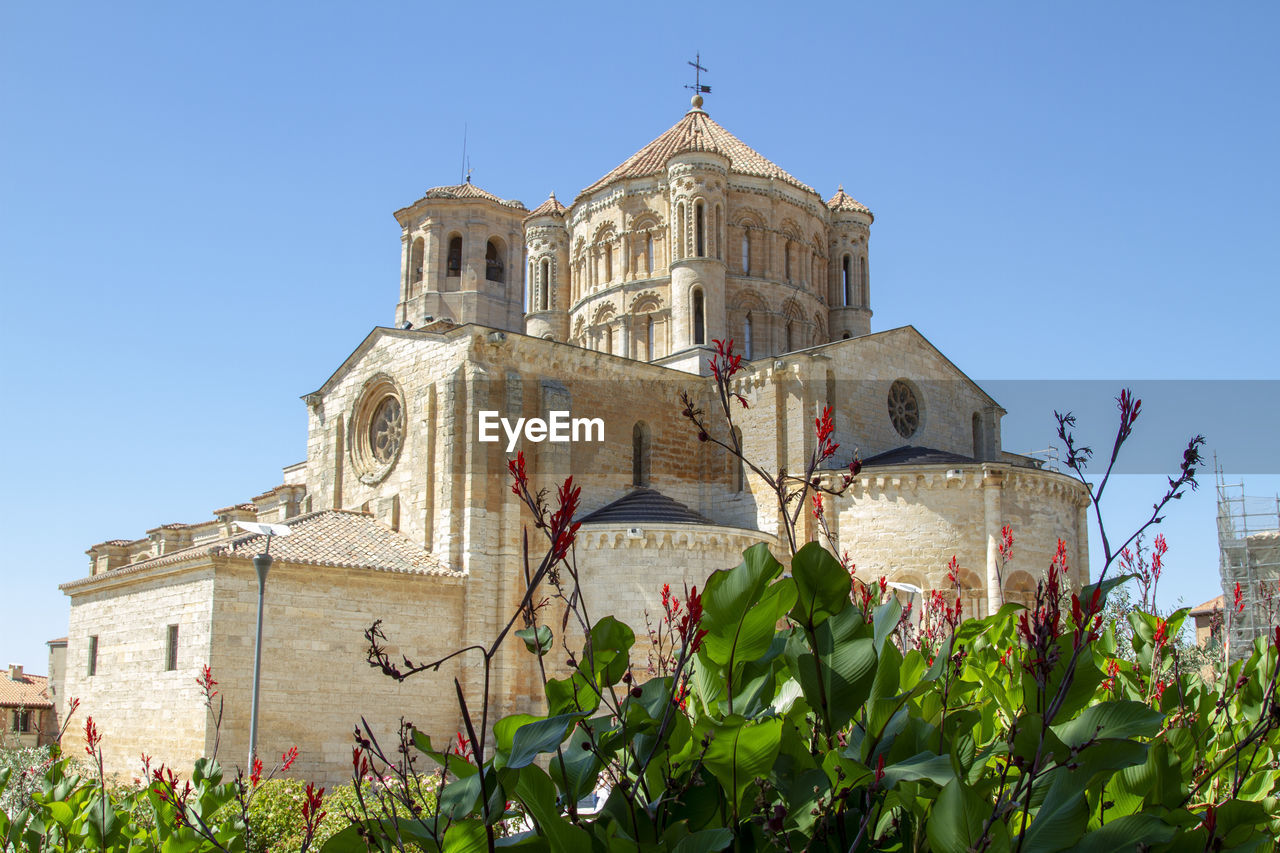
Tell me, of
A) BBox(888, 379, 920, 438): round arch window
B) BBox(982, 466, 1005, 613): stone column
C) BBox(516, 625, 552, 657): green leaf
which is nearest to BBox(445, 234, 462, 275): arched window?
BBox(888, 379, 920, 438): round arch window

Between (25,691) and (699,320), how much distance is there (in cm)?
3074

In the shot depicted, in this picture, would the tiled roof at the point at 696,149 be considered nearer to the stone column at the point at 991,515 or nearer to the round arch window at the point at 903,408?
the round arch window at the point at 903,408

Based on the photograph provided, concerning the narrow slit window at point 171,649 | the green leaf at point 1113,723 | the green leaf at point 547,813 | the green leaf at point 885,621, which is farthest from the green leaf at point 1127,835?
the narrow slit window at point 171,649

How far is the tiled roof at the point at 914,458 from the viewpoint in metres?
22.5

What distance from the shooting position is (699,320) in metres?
27.1

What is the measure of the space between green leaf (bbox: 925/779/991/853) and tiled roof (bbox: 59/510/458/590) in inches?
672

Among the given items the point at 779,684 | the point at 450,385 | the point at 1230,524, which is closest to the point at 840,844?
the point at 779,684

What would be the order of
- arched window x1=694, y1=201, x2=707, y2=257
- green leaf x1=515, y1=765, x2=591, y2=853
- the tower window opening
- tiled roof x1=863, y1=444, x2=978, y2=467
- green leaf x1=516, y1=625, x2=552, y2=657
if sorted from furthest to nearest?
the tower window opening
arched window x1=694, y1=201, x2=707, y2=257
tiled roof x1=863, y1=444, x2=978, y2=467
green leaf x1=516, y1=625, x2=552, y2=657
green leaf x1=515, y1=765, x2=591, y2=853

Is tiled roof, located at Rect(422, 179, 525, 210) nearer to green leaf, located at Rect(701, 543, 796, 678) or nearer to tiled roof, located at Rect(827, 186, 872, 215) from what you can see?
tiled roof, located at Rect(827, 186, 872, 215)

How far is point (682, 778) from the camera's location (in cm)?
309

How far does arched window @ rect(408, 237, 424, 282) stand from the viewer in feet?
95.9

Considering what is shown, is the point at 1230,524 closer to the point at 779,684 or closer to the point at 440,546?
the point at 440,546

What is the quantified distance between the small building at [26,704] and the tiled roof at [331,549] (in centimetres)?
1701

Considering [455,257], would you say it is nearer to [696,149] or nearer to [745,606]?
[696,149]
